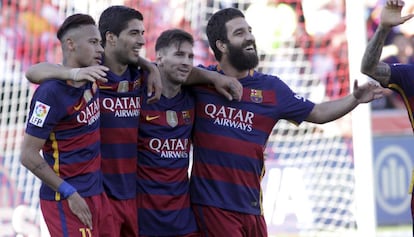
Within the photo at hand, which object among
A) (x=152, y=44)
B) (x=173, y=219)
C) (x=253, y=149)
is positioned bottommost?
(x=173, y=219)

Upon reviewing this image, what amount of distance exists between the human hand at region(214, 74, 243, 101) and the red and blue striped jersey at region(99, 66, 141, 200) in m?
0.53

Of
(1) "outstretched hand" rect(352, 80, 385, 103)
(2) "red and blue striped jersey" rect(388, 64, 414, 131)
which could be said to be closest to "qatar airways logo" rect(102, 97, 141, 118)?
(1) "outstretched hand" rect(352, 80, 385, 103)

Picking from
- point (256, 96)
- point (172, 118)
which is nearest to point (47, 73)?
point (172, 118)

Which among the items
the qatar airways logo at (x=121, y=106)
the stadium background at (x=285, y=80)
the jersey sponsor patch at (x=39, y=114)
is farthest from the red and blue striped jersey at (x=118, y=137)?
the stadium background at (x=285, y=80)

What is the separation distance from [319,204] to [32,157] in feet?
14.2

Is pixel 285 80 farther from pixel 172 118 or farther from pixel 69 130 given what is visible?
pixel 69 130

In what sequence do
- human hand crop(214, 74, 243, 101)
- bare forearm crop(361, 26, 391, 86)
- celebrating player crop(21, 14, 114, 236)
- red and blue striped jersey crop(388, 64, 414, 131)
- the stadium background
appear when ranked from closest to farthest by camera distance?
1. celebrating player crop(21, 14, 114, 236)
2. bare forearm crop(361, 26, 391, 86)
3. red and blue striped jersey crop(388, 64, 414, 131)
4. human hand crop(214, 74, 243, 101)
5. the stadium background

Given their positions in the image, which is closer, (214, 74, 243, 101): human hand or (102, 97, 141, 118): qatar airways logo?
(102, 97, 141, 118): qatar airways logo

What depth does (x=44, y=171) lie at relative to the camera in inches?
219

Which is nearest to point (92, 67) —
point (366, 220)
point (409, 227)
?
point (366, 220)

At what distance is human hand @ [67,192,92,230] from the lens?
5.58 metres

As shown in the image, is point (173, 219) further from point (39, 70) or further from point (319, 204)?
point (319, 204)

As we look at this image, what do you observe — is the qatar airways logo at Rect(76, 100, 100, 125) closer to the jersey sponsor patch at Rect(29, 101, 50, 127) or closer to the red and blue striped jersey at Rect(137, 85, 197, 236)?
the jersey sponsor patch at Rect(29, 101, 50, 127)

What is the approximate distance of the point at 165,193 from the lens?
6.12 meters
